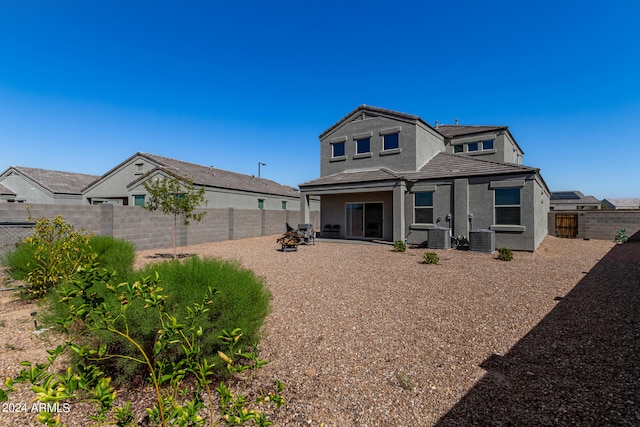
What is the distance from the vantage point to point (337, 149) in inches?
756

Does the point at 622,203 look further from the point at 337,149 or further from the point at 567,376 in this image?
A: the point at 567,376

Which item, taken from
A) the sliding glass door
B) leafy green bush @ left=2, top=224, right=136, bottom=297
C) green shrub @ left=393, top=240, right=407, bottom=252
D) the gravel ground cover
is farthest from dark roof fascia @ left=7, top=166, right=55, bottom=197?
green shrub @ left=393, top=240, right=407, bottom=252

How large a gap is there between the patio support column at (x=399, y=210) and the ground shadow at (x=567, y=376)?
9096mm

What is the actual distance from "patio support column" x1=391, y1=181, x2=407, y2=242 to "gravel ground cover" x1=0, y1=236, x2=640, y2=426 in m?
6.58

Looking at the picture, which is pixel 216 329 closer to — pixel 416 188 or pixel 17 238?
pixel 17 238

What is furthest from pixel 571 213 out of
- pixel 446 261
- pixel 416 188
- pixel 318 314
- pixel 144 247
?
pixel 144 247

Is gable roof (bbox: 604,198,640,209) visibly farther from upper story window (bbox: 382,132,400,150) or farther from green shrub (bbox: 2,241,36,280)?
green shrub (bbox: 2,241,36,280)

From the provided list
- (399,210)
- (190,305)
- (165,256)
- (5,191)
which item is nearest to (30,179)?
(5,191)

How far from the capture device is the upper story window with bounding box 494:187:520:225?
520 inches

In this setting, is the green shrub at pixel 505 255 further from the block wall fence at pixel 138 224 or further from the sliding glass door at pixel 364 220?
the block wall fence at pixel 138 224

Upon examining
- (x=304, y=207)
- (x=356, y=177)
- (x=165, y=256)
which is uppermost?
(x=356, y=177)

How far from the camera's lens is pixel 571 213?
20.4 metres

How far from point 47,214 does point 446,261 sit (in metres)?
15.0

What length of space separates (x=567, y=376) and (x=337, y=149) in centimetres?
1698
